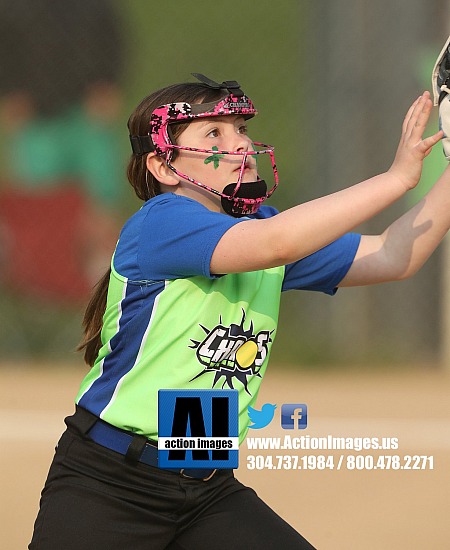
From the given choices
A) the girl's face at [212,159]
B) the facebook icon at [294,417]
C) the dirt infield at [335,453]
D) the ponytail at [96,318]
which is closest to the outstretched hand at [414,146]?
the girl's face at [212,159]

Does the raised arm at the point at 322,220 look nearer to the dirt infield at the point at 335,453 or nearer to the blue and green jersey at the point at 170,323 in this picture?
the blue and green jersey at the point at 170,323

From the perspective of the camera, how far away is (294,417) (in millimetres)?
5719

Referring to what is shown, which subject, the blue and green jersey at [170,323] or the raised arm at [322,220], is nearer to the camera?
the raised arm at [322,220]

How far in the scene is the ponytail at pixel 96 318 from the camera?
3002 mm

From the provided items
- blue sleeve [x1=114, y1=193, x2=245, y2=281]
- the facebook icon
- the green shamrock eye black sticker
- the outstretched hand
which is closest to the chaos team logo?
blue sleeve [x1=114, y1=193, x2=245, y2=281]

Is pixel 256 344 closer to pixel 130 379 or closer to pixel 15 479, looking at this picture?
pixel 130 379

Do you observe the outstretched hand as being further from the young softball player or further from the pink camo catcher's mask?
the pink camo catcher's mask

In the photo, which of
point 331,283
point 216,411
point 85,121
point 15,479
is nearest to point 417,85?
point 85,121

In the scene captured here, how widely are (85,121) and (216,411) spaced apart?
199 inches

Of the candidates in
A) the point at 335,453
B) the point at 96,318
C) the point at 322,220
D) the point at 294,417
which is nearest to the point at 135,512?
the point at 96,318

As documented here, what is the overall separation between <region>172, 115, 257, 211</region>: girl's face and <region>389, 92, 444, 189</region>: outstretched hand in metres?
0.47

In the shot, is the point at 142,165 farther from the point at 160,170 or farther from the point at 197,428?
the point at 197,428

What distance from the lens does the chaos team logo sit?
2.74 m

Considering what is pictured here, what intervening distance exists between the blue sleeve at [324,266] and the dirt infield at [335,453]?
1.48m
